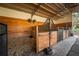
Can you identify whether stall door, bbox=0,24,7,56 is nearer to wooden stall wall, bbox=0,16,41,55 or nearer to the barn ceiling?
wooden stall wall, bbox=0,16,41,55

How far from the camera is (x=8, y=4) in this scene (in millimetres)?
1484

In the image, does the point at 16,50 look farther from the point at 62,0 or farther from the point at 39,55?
the point at 62,0

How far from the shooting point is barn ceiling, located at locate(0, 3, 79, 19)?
5.06 ft

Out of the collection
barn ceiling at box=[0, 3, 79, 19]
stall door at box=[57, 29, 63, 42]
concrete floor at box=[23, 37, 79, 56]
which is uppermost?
barn ceiling at box=[0, 3, 79, 19]

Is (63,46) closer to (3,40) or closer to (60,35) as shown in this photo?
(60,35)

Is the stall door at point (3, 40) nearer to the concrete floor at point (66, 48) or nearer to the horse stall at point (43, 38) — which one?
the concrete floor at point (66, 48)

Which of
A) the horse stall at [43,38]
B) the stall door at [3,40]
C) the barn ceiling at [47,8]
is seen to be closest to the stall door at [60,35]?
the horse stall at [43,38]

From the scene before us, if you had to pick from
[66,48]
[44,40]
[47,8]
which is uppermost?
[47,8]

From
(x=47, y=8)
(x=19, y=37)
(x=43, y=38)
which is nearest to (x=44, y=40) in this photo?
(x=43, y=38)

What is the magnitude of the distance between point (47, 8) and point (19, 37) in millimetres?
564

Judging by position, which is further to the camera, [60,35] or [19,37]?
[60,35]

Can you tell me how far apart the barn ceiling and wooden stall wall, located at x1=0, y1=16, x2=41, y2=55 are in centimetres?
18

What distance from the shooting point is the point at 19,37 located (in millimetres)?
1543

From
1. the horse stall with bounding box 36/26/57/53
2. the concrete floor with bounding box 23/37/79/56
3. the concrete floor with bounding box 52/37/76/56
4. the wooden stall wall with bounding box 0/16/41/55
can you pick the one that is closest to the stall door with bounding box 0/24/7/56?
the wooden stall wall with bounding box 0/16/41/55
